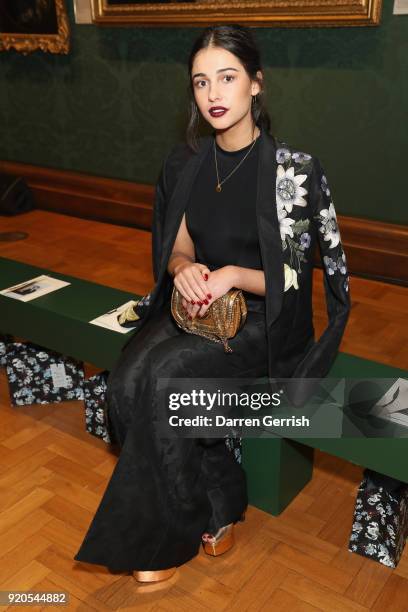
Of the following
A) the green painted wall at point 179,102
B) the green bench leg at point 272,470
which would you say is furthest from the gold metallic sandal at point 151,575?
the green painted wall at point 179,102

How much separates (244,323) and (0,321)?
1.38 metres

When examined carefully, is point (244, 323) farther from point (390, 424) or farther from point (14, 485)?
point (14, 485)

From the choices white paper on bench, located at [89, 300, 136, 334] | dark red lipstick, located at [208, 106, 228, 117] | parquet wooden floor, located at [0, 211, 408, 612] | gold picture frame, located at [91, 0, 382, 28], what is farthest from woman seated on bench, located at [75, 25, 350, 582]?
gold picture frame, located at [91, 0, 382, 28]

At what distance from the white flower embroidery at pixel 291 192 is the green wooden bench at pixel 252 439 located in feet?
2.08

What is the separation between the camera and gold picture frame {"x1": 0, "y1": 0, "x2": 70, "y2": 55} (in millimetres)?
5391

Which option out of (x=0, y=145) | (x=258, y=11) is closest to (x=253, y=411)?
(x=258, y=11)

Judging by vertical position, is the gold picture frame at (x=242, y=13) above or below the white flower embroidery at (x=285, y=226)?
above

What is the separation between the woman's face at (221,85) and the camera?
2082mm

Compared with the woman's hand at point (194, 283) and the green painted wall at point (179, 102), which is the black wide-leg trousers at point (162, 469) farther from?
the green painted wall at point (179, 102)

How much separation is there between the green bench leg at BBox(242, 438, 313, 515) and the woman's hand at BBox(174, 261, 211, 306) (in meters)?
0.59

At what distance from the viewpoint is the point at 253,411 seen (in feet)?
7.34

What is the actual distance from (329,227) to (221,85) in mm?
579

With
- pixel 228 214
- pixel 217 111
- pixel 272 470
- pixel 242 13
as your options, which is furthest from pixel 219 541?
pixel 242 13

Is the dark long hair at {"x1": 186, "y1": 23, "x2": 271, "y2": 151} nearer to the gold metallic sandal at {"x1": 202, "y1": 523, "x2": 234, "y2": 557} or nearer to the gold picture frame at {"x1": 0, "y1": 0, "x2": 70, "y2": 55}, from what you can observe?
the gold metallic sandal at {"x1": 202, "y1": 523, "x2": 234, "y2": 557}
